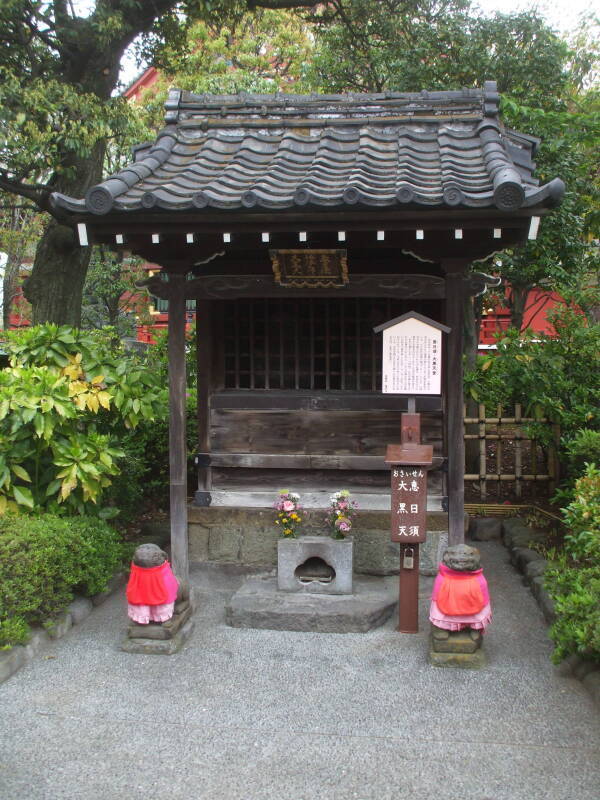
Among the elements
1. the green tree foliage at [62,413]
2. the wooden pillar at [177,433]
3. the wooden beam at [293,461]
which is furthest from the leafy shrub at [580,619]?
the green tree foliage at [62,413]

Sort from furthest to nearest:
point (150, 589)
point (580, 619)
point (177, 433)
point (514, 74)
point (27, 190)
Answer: point (514, 74)
point (27, 190)
point (177, 433)
point (150, 589)
point (580, 619)

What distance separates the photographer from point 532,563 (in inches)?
277

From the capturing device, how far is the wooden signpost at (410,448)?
18.8 ft

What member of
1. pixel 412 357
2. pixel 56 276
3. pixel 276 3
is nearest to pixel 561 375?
pixel 412 357

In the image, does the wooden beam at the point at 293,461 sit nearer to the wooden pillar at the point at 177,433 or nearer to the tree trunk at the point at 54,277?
the wooden pillar at the point at 177,433

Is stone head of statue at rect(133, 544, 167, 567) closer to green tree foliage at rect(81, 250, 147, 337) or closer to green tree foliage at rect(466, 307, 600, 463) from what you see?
green tree foliage at rect(466, 307, 600, 463)

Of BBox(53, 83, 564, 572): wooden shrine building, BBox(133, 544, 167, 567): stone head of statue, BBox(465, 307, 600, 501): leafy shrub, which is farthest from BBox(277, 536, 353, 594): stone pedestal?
BBox(465, 307, 600, 501): leafy shrub

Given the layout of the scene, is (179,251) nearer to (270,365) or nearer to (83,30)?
(270,365)

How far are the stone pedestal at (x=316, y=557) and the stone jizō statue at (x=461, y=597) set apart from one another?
131cm

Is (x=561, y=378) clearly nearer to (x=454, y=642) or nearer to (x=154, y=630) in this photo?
(x=454, y=642)

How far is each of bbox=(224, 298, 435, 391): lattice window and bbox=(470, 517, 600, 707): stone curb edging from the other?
252 cm

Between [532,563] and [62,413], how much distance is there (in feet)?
16.3

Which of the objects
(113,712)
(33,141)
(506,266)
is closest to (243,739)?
(113,712)

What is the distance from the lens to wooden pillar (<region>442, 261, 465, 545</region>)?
6.14 m
